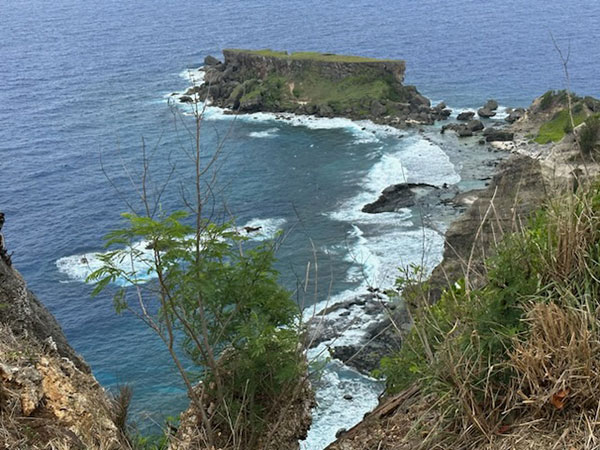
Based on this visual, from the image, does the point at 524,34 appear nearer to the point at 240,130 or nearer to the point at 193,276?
the point at 240,130

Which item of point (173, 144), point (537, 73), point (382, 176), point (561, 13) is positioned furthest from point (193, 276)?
point (561, 13)

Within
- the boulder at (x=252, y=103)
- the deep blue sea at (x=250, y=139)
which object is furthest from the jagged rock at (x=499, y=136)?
the boulder at (x=252, y=103)

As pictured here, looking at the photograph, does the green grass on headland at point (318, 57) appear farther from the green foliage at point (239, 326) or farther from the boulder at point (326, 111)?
the green foliage at point (239, 326)

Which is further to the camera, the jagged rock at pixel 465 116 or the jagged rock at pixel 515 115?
the jagged rock at pixel 465 116

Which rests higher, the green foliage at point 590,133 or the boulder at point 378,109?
the green foliage at point 590,133

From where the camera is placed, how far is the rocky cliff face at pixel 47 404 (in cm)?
807

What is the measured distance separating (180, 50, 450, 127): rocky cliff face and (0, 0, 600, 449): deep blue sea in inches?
125

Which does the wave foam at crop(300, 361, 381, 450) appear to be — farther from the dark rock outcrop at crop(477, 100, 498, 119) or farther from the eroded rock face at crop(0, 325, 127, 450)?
the dark rock outcrop at crop(477, 100, 498, 119)

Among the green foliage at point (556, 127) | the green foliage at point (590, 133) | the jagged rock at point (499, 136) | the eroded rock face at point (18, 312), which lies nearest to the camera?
the eroded rock face at point (18, 312)

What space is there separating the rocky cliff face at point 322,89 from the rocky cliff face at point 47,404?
67.0m

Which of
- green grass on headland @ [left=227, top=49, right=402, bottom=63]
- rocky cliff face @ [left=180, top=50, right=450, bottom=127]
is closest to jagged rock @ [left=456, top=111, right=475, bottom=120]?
rocky cliff face @ [left=180, top=50, right=450, bottom=127]

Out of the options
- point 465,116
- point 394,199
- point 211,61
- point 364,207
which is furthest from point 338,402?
point 211,61

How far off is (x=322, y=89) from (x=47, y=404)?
78.7 metres

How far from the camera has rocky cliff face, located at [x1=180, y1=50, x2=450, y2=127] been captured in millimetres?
78938
